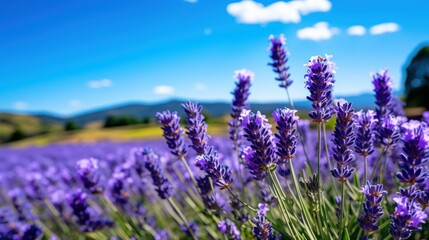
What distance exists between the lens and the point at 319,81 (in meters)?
1.63

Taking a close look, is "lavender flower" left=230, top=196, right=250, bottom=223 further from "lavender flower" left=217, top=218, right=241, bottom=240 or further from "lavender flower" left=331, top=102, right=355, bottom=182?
"lavender flower" left=331, top=102, right=355, bottom=182

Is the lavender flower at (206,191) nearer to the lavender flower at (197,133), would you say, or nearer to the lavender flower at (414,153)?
the lavender flower at (197,133)

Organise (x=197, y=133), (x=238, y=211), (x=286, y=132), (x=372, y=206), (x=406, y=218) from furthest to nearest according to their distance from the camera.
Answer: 1. (x=238, y=211)
2. (x=197, y=133)
3. (x=286, y=132)
4. (x=372, y=206)
5. (x=406, y=218)

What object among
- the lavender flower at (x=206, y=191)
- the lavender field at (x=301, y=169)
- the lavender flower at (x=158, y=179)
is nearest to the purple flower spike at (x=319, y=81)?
the lavender field at (x=301, y=169)

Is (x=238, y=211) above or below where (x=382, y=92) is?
below

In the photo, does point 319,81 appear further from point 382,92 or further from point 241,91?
point 241,91

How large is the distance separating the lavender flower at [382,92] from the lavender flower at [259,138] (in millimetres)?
855

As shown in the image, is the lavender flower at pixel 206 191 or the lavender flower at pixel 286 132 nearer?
the lavender flower at pixel 286 132

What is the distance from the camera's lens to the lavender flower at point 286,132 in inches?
63.6

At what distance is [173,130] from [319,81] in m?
0.79

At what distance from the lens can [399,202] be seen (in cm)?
138

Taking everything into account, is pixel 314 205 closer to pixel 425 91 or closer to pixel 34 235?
pixel 34 235

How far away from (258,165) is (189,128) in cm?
48

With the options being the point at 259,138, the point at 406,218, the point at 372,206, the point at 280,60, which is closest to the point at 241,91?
the point at 280,60
